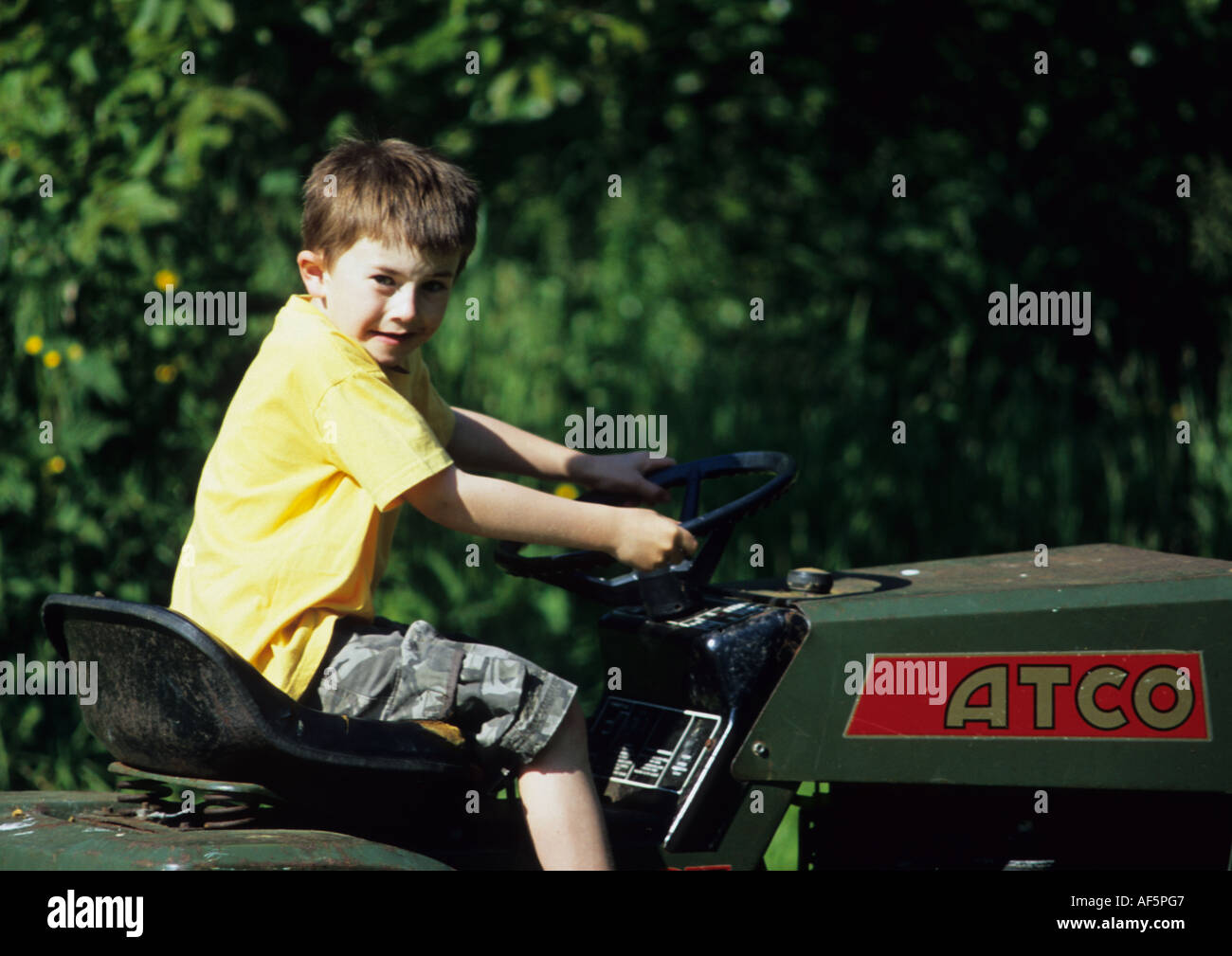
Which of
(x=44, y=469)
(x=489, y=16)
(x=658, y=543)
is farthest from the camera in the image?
(x=489, y=16)

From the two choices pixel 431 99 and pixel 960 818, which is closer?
pixel 960 818

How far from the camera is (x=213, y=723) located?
2043 mm

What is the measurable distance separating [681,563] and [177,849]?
40.9 inches

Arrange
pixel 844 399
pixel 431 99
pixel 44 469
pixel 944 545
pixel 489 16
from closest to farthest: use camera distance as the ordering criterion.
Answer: pixel 44 469
pixel 489 16
pixel 431 99
pixel 944 545
pixel 844 399

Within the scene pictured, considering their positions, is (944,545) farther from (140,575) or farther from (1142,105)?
(140,575)

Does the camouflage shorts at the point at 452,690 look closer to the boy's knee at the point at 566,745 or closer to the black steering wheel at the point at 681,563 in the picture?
the boy's knee at the point at 566,745

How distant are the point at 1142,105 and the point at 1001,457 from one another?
1.48m

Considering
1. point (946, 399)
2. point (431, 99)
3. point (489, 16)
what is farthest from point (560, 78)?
point (946, 399)

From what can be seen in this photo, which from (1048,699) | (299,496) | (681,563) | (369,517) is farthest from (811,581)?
(299,496)

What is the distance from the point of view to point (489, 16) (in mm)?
4109

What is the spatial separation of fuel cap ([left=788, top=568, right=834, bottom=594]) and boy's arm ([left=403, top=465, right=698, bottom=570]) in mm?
346

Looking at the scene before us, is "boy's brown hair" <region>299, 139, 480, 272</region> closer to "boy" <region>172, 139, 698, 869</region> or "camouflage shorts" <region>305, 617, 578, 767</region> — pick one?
"boy" <region>172, 139, 698, 869</region>

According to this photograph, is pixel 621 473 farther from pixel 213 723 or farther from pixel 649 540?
pixel 213 723

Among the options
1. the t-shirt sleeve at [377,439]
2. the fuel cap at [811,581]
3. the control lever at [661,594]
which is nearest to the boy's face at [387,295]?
the t-shirt sleeve at [377,439]
